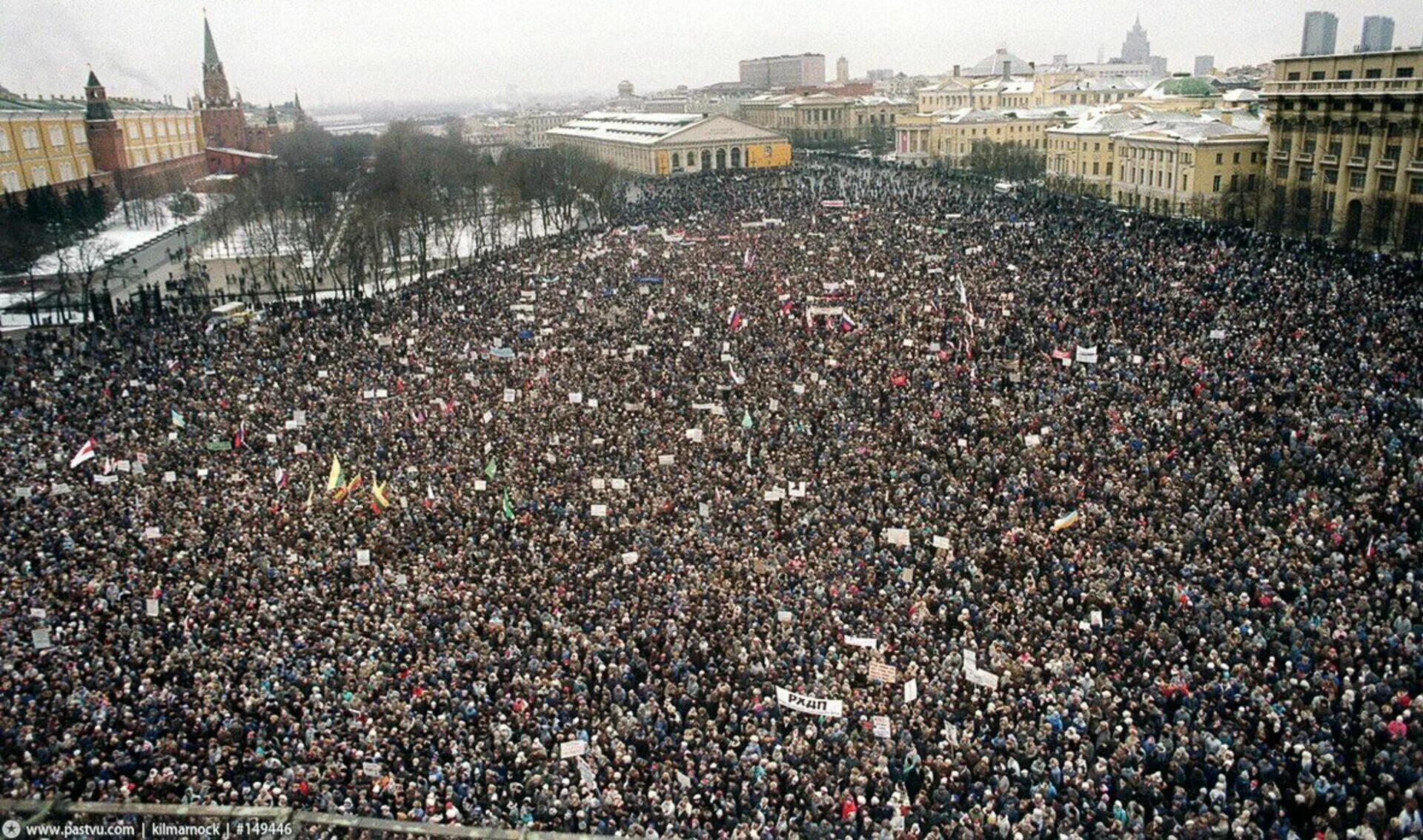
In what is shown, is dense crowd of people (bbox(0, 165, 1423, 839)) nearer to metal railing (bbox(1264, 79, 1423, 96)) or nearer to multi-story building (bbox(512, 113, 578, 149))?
metal railing (bbox(1264, 79, 1423, 96))

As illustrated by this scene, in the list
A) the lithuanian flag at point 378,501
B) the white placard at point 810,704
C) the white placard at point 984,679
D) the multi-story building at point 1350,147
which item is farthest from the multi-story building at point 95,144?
the multi-story building at point 1350,147

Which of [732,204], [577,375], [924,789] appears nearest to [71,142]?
[732,204]

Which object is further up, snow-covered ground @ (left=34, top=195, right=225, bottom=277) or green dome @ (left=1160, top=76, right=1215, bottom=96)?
green dome @ (left=1160, top=76, right=1215, bottom=96)

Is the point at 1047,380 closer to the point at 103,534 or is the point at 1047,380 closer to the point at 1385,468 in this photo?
the point at 1385,468

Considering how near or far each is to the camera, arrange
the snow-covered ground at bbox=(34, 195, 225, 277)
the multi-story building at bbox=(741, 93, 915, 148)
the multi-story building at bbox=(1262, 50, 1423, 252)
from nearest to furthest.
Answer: the multi-story building at bbox=(1262, 50, 1423, 252) → the snow-covered ground at bbox=(34, 195, 225, 277) → the multi-story building at bbox=(741, 93, 915, 148)

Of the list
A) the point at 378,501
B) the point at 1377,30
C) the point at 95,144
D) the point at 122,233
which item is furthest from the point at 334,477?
the point at 1377,30

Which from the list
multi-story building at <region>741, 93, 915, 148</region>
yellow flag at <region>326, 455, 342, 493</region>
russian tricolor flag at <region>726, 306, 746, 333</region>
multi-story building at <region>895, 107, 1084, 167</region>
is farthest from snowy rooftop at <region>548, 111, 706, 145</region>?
yellow flag at <region>326, 455, 342, 493</region>
